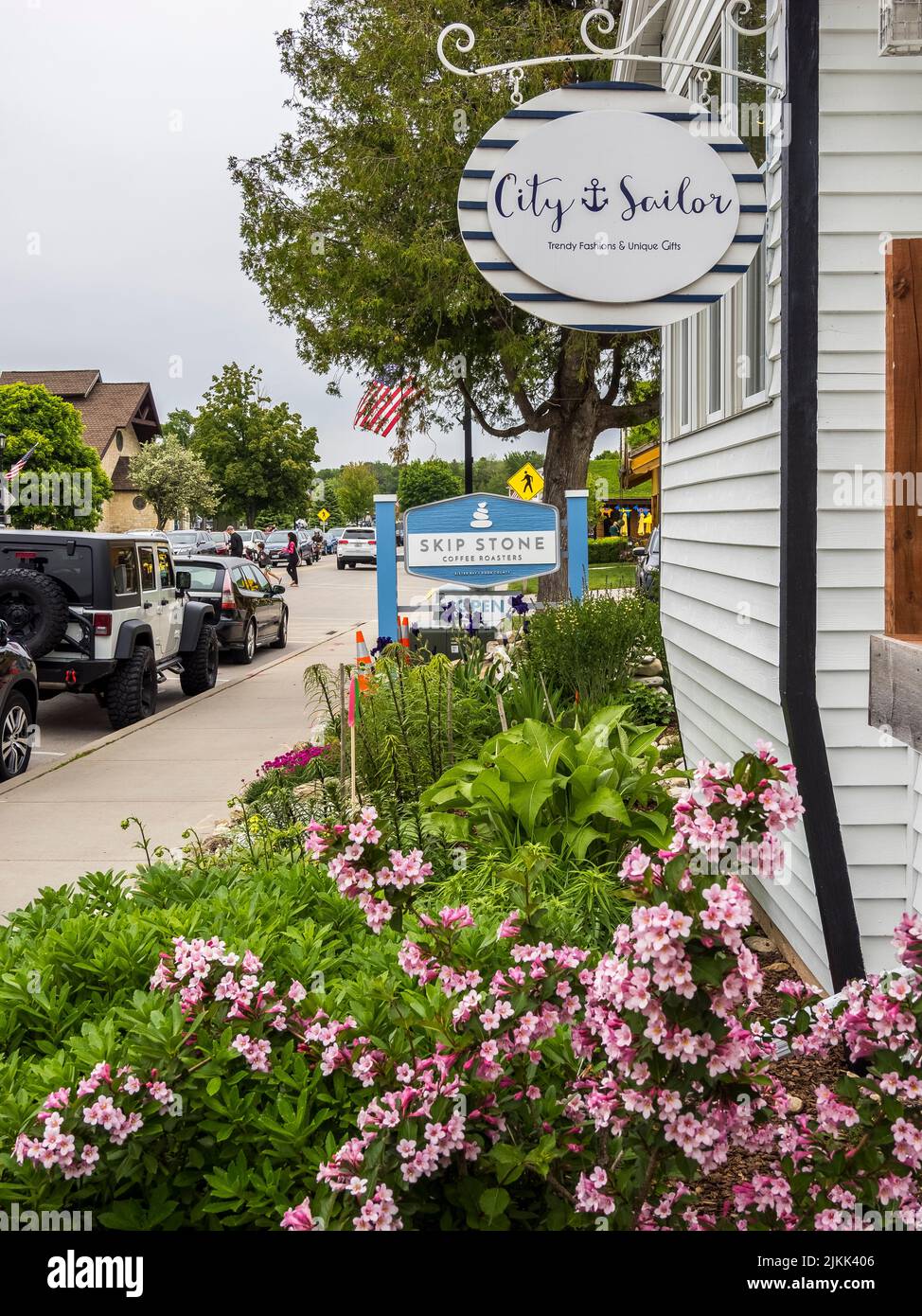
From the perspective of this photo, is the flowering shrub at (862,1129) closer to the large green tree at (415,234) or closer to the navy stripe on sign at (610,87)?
the navy stripe on sign at (610,87)

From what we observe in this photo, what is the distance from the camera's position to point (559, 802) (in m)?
5.07

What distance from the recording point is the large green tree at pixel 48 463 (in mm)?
38250

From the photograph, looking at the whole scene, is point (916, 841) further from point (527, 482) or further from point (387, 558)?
point (527, 482)

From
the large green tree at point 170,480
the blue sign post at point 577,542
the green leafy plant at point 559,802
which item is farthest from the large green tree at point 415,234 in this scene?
the large green tree at point 170,480

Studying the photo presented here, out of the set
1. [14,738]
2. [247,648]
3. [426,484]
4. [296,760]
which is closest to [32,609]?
[14,738]

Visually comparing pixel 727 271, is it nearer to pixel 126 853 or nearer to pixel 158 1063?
pixel 158 1063

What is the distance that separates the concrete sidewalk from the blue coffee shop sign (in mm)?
1736

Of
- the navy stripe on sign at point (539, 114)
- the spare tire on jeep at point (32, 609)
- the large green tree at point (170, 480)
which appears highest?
the large green tree at point (170, 480)

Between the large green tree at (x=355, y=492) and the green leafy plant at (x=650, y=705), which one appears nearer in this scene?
the green leafy plant at (x=650, y=705)

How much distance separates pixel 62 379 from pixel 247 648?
46.4 metres

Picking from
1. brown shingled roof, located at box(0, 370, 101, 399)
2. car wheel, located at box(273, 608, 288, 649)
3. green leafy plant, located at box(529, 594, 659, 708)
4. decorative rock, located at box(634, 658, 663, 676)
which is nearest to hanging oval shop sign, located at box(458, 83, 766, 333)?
green leafy plant, located at box(529, 594, 659, 708)

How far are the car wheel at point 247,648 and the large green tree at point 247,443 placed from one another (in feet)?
142
